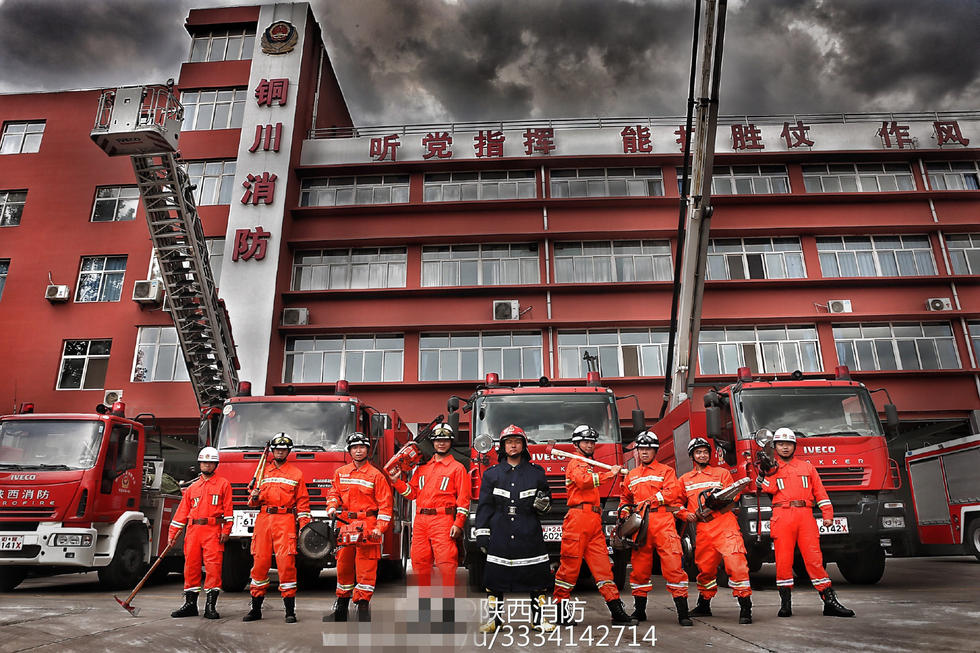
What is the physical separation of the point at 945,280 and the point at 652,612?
58.4ft

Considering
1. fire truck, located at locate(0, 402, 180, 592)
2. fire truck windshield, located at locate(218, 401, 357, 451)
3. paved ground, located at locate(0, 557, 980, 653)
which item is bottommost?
paved ground, located at locate(0, 557, 980, 653)

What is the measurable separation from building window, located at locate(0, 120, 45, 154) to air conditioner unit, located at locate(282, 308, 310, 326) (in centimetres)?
1072

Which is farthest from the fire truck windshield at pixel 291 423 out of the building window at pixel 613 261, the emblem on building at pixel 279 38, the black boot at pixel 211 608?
the emblem on building at pixel 279 38

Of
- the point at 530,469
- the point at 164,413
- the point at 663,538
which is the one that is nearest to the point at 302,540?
the point at 530,469

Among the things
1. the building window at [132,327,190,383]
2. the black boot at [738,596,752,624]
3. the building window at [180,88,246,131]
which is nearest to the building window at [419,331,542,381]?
the building window at [132,327,190,383]

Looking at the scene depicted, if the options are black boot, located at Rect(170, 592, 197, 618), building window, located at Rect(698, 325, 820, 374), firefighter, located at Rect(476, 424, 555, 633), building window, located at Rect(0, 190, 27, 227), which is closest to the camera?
firefighter, located at Rect(476, 424, 555, 633)

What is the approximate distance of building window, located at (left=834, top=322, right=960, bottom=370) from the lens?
64.2 feet

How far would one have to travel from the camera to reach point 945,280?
65.5ft

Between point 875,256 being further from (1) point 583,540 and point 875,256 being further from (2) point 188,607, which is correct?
(2) point 188,607

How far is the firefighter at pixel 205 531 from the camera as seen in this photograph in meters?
7.02

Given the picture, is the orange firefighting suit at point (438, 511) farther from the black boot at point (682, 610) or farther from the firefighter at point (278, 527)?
the black boot at point (682, 610)

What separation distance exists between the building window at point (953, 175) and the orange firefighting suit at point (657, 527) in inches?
771

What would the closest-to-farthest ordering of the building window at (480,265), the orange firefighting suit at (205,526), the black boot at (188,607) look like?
the black boot at (188,607), the orange firefighting suit at (205,526), the building window at (480,265)

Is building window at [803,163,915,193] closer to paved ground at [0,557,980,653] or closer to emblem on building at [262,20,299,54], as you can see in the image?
paved ground at [0,557,980,653]
